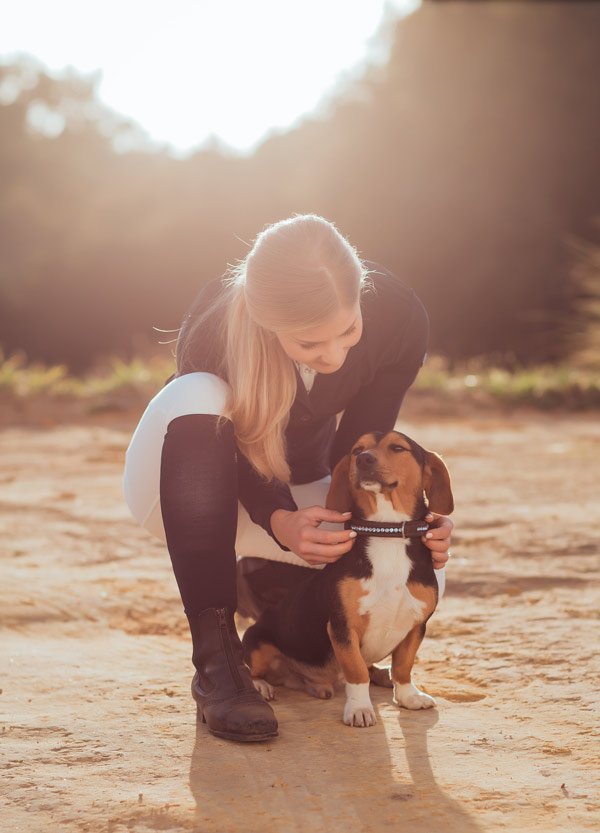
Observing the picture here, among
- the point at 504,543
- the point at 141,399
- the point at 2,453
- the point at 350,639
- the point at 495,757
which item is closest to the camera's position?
the point at 495,757

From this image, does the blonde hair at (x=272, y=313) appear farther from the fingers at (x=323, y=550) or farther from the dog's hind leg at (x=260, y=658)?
the dog's hind leg at (x=260, y=658)

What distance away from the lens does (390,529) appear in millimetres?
2629

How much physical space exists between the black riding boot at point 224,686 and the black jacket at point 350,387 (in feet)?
1.09

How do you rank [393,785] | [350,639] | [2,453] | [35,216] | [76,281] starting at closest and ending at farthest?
1. [393,785]
2. [350,639]
3. [2,453]
4. [76,281]
5. [35,216]

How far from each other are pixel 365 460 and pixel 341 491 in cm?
15

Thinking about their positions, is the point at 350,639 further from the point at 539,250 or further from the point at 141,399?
the point at 539,250

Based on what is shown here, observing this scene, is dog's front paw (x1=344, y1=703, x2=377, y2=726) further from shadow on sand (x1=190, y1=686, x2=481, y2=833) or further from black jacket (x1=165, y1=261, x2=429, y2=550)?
black jacket (x1=165, y1=261, x2=429, y2=550)

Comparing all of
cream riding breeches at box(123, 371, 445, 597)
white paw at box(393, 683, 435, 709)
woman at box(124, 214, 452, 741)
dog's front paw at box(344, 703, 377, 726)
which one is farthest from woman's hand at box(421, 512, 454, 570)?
dog's front paw at box(344, 703, 377, 726)

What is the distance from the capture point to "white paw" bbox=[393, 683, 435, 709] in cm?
264

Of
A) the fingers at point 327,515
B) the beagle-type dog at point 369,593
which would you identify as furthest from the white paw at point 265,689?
the fingers at point 327,515

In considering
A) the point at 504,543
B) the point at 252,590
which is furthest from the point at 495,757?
the point at 504,543

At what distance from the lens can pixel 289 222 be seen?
8.75 feet

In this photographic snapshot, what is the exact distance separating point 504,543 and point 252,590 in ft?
5.19

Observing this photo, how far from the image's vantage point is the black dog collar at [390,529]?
263 cm
